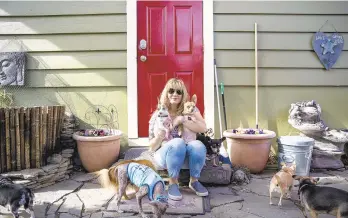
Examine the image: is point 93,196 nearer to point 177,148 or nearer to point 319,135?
point 177,148

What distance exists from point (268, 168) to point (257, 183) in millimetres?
600

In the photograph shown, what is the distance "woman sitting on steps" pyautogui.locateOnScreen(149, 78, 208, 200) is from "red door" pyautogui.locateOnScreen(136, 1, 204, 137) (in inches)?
39.7

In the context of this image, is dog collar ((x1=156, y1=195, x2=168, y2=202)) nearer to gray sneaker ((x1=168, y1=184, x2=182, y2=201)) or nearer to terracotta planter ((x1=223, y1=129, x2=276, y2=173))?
gray sneaker ((x1=168, y1=184, x2=182, y2=201))

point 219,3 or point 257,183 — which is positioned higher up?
point 219,3

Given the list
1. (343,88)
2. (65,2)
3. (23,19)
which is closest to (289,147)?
(343,88)

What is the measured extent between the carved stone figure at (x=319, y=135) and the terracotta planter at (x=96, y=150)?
2.08 meters

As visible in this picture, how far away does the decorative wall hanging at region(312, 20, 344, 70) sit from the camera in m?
3.46

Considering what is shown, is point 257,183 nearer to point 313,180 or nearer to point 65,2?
point 313,180

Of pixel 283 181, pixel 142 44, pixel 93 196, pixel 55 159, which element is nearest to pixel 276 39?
pixel 142 44

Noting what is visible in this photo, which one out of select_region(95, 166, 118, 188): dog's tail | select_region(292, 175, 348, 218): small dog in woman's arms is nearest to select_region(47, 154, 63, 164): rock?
select_region(95, 166, 118, 188): dog's tail

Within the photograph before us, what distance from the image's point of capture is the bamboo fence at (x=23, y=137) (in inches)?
104

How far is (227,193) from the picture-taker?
2.51 m

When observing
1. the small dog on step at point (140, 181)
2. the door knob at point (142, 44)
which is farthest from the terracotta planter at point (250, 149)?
the door knob at point (142, 44)

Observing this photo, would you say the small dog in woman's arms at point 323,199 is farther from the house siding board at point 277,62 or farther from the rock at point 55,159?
the rock at point 55,159
